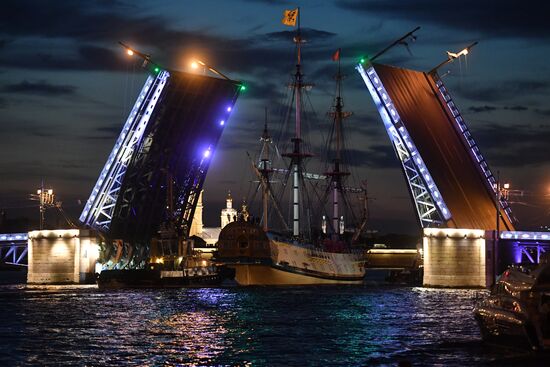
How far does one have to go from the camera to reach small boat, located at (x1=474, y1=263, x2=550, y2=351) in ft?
72.6

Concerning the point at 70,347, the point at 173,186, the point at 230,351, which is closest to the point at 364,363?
the point at 230,351

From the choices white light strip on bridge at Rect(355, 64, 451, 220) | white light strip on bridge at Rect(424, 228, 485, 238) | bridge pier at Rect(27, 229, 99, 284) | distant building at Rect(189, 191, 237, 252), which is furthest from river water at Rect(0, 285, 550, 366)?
distant building at Rect(189, 191, 237, 252)

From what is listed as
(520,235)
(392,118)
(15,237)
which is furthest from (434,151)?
(15,237)

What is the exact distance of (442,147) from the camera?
58531 mm

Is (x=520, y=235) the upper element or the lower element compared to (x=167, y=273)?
upper

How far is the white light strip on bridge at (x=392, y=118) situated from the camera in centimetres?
5559

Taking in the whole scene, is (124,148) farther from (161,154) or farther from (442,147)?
(442,147)

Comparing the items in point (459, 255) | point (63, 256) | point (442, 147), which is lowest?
point (63, 256)

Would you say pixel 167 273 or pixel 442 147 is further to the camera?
pixel 167 273

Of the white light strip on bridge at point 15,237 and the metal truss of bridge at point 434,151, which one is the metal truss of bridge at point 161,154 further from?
the white light strip on bridge at point 15,237

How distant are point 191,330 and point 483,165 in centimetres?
3366

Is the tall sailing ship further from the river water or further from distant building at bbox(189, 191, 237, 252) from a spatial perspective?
distant building at bbox(189, 191, 237, 252)

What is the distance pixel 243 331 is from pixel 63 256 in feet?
112

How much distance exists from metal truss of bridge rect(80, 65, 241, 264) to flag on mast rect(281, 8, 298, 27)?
711cm
